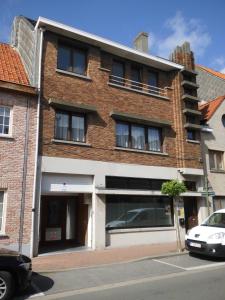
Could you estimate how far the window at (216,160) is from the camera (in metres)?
18.7

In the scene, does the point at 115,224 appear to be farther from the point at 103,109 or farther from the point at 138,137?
the point at 103,109

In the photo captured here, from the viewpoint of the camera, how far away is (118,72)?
16.6m

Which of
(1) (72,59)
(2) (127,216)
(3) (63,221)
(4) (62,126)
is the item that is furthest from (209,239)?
(1) (72,59)

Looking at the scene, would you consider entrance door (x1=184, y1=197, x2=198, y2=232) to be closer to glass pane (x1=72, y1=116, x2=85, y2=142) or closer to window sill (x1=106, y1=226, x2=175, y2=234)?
window sill (x1=106, y1=226, x2=175, y2=234)

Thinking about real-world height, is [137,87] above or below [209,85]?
below

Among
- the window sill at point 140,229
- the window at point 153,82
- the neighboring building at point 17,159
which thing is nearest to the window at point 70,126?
the neighboring building at point 17,159

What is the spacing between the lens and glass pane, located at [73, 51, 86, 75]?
15125 millimetres

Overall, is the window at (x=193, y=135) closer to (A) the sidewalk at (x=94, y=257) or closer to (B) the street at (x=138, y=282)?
(A) the sidewalk at (x=94, y=257)

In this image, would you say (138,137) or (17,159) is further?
(138,137)

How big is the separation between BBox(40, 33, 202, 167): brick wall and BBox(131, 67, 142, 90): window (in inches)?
21.7

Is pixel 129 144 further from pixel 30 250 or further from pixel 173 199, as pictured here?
pixel 30 250

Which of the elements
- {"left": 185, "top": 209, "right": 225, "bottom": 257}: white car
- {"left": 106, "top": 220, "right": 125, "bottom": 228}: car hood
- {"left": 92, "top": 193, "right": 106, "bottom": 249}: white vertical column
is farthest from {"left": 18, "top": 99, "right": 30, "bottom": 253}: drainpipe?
{"left": 185, "top": 209, "right": 225, "bottom": 257}: white car

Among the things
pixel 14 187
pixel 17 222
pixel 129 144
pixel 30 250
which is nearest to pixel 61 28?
pixel 129 144

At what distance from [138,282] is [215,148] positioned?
40.1 feet
